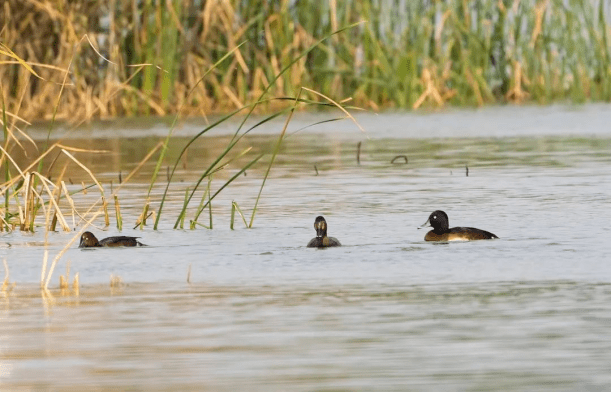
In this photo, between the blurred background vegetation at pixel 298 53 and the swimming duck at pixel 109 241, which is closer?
the swimming duck at pixel 109 241

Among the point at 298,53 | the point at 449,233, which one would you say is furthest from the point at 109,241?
the point at 298,53

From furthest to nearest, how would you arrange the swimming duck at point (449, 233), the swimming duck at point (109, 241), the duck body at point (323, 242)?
the swimming duck at point (109, 241) → the swimming duck at point (449, 233) → the duck body at point (323, 242)

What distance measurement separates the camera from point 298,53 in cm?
1961

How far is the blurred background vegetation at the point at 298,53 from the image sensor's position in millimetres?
18781

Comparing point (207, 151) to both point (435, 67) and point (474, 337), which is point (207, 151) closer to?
point (435, 67)

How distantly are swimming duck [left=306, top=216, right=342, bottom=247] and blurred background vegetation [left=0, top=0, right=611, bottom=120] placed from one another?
10567 mm

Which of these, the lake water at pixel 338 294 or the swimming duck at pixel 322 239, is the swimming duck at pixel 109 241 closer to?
the lake water at pixel 338 294

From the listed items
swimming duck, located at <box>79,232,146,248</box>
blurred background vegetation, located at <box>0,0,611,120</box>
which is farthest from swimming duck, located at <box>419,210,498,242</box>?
blurred background vegetation, located at <box>0,0,611,120</box>

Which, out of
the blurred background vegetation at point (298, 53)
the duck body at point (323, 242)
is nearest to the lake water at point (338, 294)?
the duck body at point (323, 242)

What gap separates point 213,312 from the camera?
593 cm

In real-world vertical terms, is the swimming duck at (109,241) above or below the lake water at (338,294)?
above

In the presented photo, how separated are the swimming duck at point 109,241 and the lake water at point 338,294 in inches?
4.0

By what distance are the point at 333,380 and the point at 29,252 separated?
11.9ft

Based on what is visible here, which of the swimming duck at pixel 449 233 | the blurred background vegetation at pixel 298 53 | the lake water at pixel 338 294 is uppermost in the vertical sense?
the blurred background vegetation at pixel 298 53
